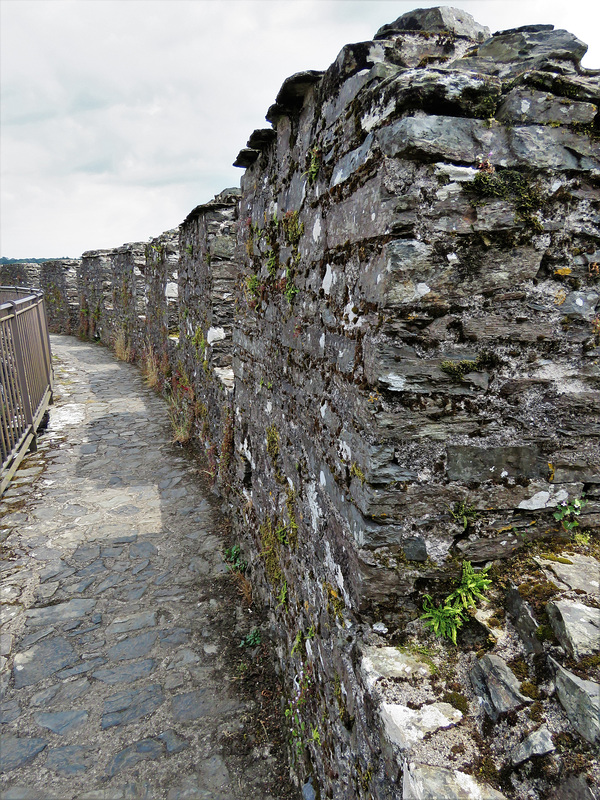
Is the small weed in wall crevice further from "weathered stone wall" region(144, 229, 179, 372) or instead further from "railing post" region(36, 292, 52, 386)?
"railing post" region(36, 292, 52, 386)

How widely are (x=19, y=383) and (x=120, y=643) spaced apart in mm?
3770

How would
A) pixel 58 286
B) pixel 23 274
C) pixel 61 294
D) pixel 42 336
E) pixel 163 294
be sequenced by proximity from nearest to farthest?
pixel 42 336, pixel 163 294, pixel 61 294, pixel 58 286, pixel 23 274

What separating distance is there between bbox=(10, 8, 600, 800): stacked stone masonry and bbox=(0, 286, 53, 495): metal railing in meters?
4.41

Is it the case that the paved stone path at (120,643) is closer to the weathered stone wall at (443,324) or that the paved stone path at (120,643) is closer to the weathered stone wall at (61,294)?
the weathered stone wall at (443,324)

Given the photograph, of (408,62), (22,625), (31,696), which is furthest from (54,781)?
(408,62)

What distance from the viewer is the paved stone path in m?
2.28

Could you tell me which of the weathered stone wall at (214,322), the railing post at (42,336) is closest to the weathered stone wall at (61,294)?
the railing post at (42,336)

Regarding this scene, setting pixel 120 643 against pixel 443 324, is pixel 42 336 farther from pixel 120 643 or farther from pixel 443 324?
pixel 443 324

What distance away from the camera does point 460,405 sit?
57.8 inches

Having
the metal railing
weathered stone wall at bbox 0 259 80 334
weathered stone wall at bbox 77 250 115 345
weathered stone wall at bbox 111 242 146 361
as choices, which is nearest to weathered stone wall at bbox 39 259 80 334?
weathered stone wall at bbox 0 259 80 334

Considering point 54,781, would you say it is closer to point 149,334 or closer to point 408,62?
point 408,62

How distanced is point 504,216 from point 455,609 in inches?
47.1

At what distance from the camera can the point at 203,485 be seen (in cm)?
512

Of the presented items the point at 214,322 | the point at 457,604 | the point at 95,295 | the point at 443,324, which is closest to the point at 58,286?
the point at 95,295
